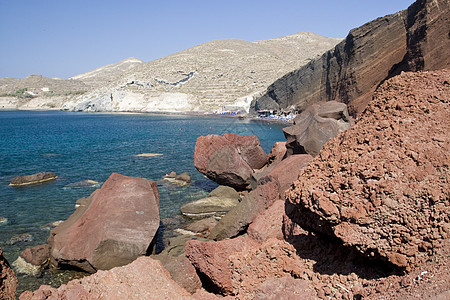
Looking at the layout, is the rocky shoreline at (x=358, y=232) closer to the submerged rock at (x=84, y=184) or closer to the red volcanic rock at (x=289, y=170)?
the red volcanic rock at (x=289, y=170)

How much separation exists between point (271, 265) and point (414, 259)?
5.43 feet

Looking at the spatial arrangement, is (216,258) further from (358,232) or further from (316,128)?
(316,128)

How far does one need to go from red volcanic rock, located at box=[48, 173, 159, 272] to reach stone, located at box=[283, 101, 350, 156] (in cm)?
623

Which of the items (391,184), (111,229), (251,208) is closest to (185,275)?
(111,229)

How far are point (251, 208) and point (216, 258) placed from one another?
339cm

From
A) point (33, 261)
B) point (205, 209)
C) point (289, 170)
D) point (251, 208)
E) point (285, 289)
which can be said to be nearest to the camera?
point (285, 289)

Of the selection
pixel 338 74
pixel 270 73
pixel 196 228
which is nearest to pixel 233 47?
pixel 270 73

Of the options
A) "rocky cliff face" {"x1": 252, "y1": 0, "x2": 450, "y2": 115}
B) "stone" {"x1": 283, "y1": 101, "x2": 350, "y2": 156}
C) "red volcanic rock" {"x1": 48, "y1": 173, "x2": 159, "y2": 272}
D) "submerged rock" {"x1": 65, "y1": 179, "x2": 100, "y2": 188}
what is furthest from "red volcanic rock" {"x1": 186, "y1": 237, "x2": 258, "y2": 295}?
"submerged rock" {"x1": 65, "y1": 179, "x2": 100, "y2": 188}

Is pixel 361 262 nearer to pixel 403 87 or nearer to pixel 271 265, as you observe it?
pixel 271 265

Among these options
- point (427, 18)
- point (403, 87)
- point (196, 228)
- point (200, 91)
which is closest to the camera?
point (403, 87)

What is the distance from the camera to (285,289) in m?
3.94

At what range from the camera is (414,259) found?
3188 mm

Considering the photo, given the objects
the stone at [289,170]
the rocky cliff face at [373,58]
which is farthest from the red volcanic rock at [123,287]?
the rocky cliff face at [373,58]

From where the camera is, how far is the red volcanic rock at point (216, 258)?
498 cm
